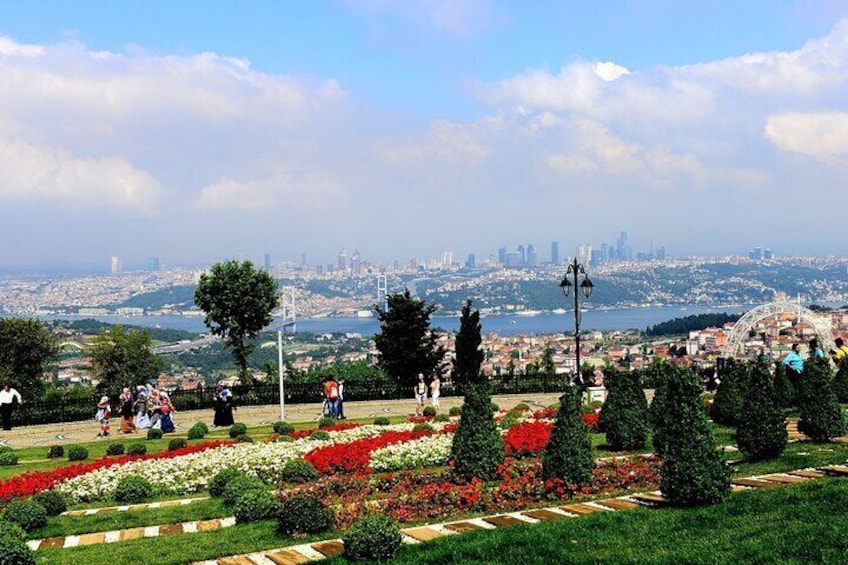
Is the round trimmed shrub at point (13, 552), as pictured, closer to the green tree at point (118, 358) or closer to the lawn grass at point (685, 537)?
the lawn grass at point (685, 537)

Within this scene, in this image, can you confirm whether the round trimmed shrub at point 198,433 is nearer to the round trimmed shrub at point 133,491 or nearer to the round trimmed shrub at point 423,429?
the round trimmed shrub at point 423,429

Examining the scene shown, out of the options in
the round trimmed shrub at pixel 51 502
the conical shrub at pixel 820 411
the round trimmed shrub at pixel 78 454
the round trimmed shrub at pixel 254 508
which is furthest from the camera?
the round trimmed shrub at pixel 78 454

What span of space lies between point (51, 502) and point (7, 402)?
1577cm

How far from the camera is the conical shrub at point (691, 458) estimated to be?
8875 millimetres

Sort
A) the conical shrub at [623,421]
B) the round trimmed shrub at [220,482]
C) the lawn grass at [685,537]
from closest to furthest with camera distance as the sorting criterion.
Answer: the lawn grass at [685,537], the round trimmed shrub at [220,482], the conical shrub at [623,421]

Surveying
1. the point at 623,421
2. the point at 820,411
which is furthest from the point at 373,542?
the point at 820,411

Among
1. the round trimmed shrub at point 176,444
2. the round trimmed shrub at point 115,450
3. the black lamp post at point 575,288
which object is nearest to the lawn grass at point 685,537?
the round trimmed shrub at point 176,444

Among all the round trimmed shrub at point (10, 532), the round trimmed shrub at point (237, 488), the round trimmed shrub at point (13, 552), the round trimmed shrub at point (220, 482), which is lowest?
the round trimmed shrub at point (220, 482)

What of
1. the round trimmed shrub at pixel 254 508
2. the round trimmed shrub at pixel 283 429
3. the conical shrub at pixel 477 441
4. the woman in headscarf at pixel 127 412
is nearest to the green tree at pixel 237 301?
the woman in headscarf at pixel 127 412

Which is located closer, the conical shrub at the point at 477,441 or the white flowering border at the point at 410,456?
the conical shrub at the point at 477,441

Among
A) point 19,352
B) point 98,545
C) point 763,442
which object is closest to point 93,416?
point 19,352

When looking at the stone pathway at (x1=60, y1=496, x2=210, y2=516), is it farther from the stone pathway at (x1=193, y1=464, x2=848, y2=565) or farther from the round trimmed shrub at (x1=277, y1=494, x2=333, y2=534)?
the stone pathway at (x1=193, y1=464, x2=848, y2=565)

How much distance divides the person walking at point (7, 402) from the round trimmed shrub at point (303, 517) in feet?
65.5

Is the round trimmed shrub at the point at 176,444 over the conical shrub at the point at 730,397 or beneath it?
beneath
